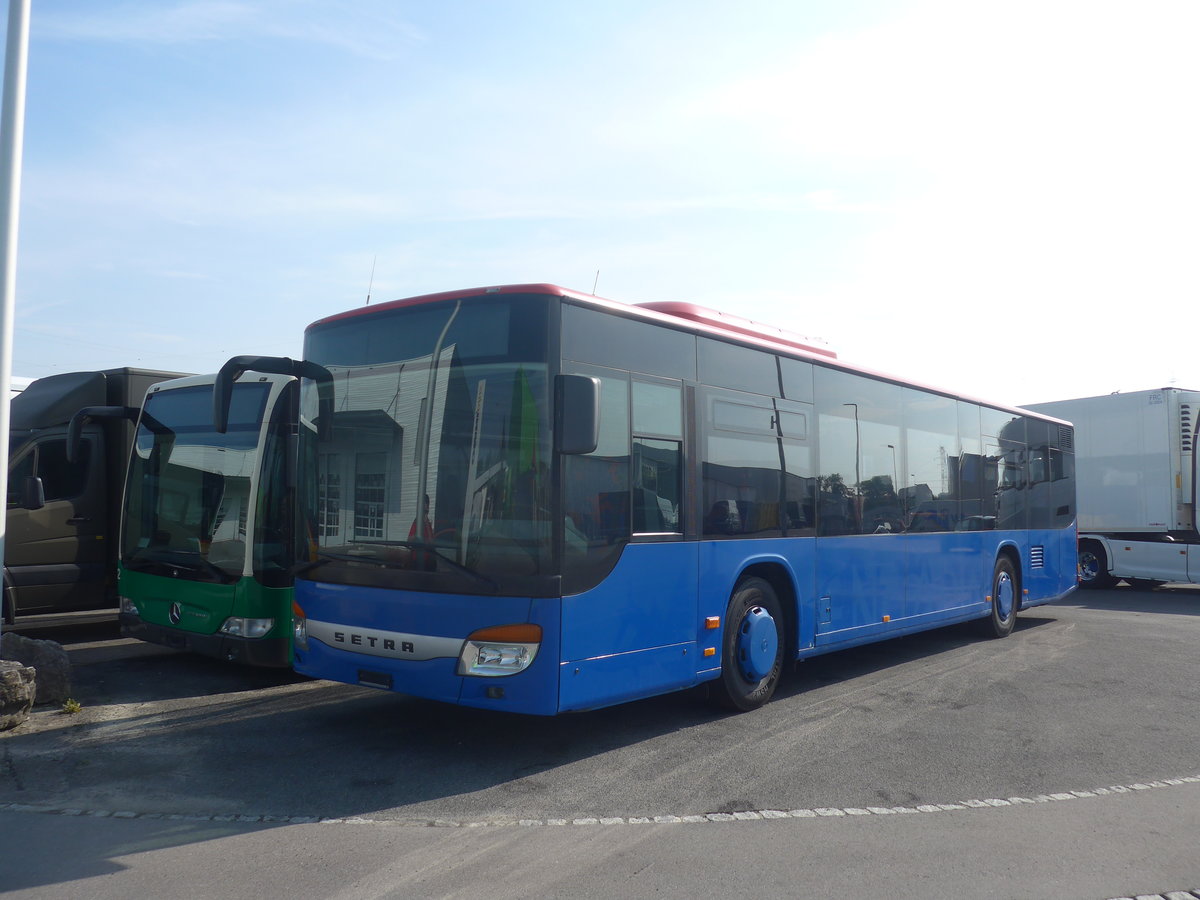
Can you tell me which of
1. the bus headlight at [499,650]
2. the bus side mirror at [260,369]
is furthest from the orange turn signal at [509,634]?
the bus side mirror at [260,369]

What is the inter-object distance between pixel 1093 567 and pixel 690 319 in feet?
51.9

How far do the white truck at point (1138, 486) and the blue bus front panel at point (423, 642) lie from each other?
16.9 m

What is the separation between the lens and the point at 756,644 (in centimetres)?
759

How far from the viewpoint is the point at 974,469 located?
11727 millimetres

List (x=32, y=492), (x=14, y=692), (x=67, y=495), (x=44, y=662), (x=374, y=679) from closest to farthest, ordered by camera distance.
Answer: (x=374, y=679) → (x=14, y=692) → (x=44, y=662) → (x=32, y=492) → (x=67, y=495)

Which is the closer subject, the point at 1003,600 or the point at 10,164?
the point at 10,164

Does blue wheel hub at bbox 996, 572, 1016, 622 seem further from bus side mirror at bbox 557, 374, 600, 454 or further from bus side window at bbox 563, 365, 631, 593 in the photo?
bus side mirror at bbox 557, 374, 600, 454

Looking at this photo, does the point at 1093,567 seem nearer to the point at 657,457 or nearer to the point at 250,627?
the point at 657,457

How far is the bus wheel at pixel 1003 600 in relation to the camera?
40.8 ft

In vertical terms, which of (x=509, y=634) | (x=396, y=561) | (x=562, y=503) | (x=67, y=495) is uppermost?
(x=67, y=495)

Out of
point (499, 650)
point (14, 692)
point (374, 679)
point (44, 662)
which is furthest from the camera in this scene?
point (44, 662)

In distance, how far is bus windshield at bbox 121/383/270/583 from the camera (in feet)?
Result: 27.8

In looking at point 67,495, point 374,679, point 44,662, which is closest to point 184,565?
point 44,662

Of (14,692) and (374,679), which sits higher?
(374,679)
